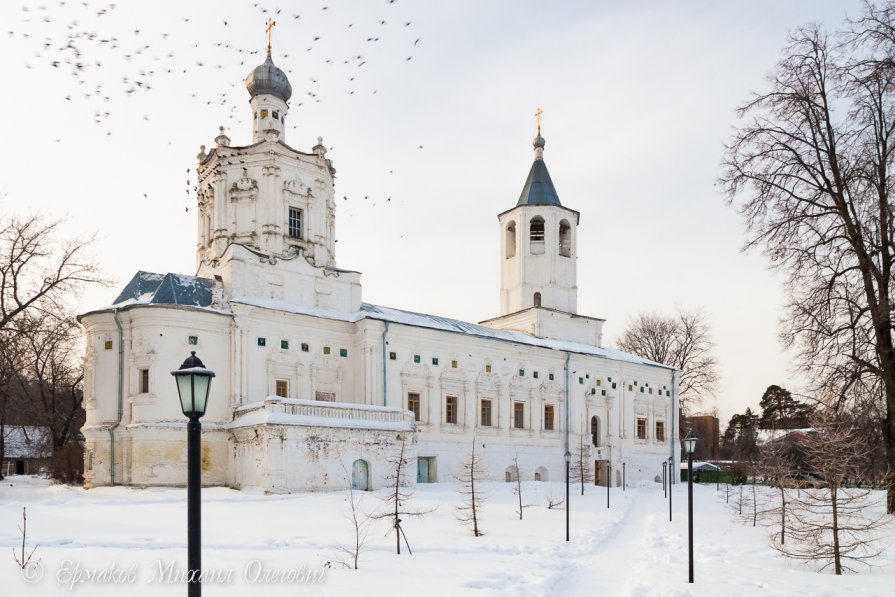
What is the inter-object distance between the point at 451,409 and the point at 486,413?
232 cm

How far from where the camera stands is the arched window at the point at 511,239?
48.2m

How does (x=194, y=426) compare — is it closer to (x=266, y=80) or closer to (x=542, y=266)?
(x=266, y=80)

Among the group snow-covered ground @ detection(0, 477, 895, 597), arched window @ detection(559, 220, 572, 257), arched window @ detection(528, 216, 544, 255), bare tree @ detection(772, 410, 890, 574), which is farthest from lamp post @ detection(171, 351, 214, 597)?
arched window @ detection(559, 220, 572, 257)

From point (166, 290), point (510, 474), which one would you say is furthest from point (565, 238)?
point (166, 290)

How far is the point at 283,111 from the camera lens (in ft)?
125

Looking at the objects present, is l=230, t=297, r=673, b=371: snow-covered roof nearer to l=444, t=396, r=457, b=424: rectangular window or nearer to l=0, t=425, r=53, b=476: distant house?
l=444, t=396, r=457, b=424: rectangular window

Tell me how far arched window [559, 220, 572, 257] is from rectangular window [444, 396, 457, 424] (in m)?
14.6

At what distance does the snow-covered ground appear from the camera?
10.9 metres

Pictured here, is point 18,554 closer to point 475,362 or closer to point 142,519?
point 142,519

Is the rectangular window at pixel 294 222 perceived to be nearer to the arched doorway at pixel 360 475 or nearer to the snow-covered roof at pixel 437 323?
the snow-covered roof at pixel 437 323

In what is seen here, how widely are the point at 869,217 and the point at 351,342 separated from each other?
71.5ft

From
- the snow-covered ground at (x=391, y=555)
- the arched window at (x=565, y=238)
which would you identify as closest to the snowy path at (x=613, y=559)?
the snow-covered ground at (x=391, y=555)

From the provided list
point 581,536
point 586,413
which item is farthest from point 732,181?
point 586,413

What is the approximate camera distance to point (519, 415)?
4041 cm
